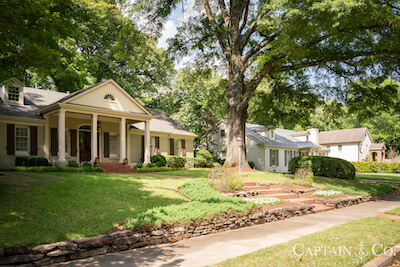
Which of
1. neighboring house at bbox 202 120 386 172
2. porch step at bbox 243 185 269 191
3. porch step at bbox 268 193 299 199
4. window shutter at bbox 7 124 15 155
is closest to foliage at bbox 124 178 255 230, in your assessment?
porch step at bbox 243 185 269 191

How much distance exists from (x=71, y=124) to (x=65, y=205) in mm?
13662

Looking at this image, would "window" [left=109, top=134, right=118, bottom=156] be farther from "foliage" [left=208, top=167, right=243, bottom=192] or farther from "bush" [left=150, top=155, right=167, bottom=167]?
"foliage" [left=208, top=167, right=243, bottom=192]

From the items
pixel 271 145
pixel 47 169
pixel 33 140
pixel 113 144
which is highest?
pixel 33 140

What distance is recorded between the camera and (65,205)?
7949mm

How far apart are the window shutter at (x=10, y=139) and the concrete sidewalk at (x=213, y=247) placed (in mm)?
14685

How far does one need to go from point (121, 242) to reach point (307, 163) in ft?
57.0

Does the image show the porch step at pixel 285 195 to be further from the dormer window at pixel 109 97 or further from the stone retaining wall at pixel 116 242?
the dormer window at pixel 109 97

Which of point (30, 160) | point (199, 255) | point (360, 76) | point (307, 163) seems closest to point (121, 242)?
point (199, 255)

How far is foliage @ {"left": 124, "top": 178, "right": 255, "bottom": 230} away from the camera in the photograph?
6941mm

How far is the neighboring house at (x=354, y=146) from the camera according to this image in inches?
1935

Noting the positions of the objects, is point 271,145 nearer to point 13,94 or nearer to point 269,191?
point 269,191

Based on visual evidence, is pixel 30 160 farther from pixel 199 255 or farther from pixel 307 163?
pixel 307 163

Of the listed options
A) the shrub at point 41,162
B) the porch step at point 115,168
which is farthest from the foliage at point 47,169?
the porch step at point 115,168

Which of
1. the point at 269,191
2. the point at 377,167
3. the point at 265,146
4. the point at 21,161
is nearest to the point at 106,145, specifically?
the point at 21,161
